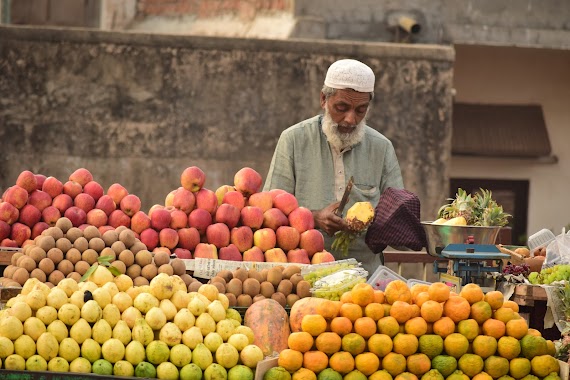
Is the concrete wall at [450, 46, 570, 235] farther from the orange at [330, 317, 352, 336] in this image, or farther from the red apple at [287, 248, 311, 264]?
the orange at [330, 317, 352, 336]

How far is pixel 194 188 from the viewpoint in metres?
6.25

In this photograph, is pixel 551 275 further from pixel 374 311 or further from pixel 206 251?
pixel 374 311

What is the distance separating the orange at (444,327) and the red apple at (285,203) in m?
1.72

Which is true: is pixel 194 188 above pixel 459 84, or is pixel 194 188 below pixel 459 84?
below

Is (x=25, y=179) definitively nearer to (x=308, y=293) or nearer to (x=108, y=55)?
(x=308, y=293)

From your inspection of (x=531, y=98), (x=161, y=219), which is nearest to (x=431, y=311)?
(x=161, y=219)

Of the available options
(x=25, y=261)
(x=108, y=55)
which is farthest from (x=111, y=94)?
(x=25, y=261)

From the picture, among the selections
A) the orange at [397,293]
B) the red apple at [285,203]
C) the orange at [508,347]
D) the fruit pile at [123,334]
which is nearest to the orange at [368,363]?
the orange at [397,293]

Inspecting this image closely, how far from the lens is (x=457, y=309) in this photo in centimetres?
481

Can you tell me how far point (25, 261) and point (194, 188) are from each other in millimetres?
1153

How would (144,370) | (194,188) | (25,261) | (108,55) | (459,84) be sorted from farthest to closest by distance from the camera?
(459,84) < (108,55) < (194,188) < (25,261) < (144,370)

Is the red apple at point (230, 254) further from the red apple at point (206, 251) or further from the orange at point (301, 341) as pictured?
the orange at point (301, 341)

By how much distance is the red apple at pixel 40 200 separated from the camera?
6.28 metres

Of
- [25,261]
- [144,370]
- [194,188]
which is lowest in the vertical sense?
[144,370]
